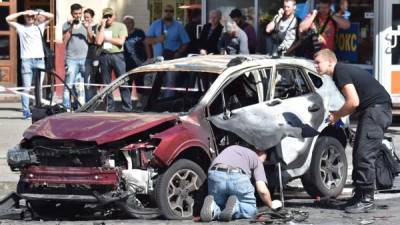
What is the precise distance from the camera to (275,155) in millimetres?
9281

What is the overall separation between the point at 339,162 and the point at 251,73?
150 centimetres

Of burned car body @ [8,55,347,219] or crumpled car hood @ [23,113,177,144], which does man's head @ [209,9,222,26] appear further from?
crumpled car hood @ [23,113,177,144]

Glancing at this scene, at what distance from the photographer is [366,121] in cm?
927

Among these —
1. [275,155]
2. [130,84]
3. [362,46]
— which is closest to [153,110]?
[130,84]

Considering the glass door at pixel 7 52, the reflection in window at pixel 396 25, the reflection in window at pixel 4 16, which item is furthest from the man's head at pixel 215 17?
the reflection in window at pixel 4 16

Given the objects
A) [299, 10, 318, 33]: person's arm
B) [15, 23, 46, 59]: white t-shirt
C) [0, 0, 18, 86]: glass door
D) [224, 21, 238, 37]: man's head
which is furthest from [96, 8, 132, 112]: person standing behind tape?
[0, 0, 18, 86]: glass door

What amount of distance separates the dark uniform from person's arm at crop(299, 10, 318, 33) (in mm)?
4766

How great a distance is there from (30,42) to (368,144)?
8857mm

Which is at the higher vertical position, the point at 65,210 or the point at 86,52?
the point at 86,52

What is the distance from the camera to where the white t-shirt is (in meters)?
16.5

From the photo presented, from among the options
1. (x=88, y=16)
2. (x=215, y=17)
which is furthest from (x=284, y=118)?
(x=88, y=16)

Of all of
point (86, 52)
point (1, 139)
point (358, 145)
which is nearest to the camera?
point (358, 145)

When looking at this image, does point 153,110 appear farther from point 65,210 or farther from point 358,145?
point 358,145

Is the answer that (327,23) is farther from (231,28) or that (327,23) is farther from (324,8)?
(231,28)
